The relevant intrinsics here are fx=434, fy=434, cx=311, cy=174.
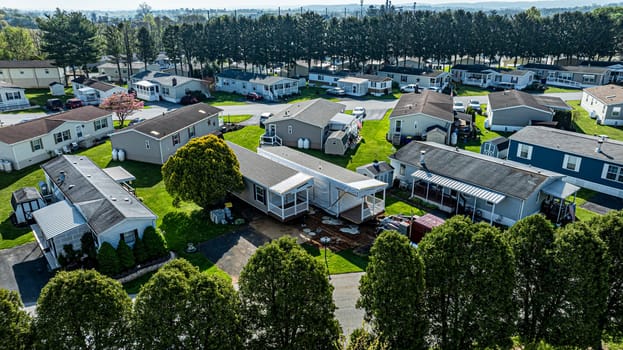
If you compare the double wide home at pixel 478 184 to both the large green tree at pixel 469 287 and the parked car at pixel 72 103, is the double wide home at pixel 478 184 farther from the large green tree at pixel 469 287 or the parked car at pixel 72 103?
the parked car at pixel 72 103

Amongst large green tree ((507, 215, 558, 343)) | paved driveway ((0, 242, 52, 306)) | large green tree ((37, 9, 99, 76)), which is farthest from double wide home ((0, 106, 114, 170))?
large green tree ((507, 215, 558, 343))

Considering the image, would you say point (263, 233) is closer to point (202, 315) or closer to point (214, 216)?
point (214, 216)

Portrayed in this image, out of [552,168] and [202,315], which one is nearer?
[202,315]

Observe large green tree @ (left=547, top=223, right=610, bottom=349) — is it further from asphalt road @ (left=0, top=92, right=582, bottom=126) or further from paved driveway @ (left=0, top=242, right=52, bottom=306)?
asphalt road @ (left=0, top=92, right=582, bottom=126)

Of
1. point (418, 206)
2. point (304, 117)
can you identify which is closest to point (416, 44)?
point (304, 117)

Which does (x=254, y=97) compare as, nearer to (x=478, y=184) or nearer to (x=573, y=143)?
(x=573, y=143)

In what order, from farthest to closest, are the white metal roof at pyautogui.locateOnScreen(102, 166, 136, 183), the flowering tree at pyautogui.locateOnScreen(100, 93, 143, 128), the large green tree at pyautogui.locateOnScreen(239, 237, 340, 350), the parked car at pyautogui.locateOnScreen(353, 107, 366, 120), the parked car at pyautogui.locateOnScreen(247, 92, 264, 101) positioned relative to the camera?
1. the parked car at pyautogui.locateOnScreen(247, 92, 264, 101)
2. the parked car at pyautogui.locateOnScreen(353, 107, 366, 120)
3. the flowering tree at pyautogui.locateOnScreen(100, 93, 143, 128)
4. the white metal roof at pyautogui.locateOnScreen(102, 166, 136, 183)
5. the large green tree at pyautogui.locateOnScreen(239, 237, 340, 350)

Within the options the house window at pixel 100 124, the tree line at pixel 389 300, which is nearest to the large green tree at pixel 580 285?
the tree line at pixel 389 300
